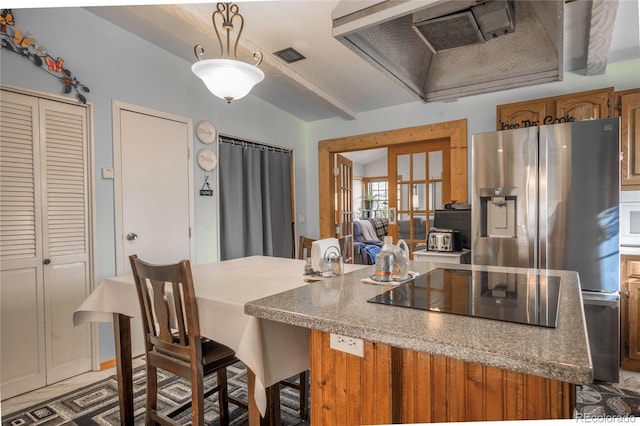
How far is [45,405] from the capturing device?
7.22ft

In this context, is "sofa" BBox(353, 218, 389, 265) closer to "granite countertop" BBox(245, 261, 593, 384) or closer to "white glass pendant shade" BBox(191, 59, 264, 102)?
"white glass pendant shade" BBox(191, 59, 264, 102)

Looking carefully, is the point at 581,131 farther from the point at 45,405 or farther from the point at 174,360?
the point at 45,405

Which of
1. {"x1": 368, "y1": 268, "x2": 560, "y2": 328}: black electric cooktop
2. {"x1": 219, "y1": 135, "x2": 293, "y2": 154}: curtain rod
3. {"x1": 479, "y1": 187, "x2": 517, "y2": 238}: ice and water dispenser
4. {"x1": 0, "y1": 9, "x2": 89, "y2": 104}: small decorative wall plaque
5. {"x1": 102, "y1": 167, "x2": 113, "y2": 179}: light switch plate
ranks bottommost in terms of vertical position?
{"x1": 368, "y1": 268, "x2": 560, "y2": 328}: black electric cooktop

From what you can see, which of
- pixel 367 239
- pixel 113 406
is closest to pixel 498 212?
pixel 113 406

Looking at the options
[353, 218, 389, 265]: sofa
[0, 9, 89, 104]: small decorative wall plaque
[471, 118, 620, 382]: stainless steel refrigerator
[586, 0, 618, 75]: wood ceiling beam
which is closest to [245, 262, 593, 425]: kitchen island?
[471, 118, 620, 382]: stainless steel refrigerator

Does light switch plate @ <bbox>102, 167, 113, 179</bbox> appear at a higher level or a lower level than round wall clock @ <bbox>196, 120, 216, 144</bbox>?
lower

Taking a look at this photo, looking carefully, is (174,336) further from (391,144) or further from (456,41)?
(391,144)

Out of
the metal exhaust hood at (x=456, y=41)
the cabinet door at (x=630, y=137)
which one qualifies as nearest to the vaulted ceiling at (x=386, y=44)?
the metal exhaust hood at (x=456, y=41)

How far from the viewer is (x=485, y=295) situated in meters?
1.23

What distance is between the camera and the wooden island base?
89 centimetres

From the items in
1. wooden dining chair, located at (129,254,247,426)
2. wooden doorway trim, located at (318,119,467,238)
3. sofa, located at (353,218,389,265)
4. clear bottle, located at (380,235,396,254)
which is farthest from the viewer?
sofa, located at (353,218,389,265)

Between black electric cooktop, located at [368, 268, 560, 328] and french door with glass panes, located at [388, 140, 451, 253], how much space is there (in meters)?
2.40

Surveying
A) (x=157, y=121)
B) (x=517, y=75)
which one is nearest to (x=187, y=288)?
(x=517, y=75)

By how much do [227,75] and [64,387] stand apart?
2.34 meters
